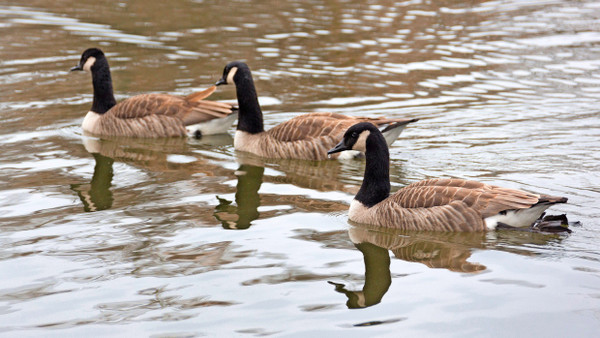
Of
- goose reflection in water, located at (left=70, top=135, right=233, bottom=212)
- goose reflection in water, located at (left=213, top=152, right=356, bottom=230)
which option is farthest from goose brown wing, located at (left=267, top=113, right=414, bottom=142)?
goose reflection in water, located at (left=70, top=135, right=233, bottom=212)

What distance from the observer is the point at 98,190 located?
1225 centimetres

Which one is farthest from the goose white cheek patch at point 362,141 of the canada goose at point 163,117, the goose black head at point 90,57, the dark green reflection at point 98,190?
the goose black head at point 90,57

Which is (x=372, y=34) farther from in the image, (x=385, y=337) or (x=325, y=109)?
(x=385, y=337)

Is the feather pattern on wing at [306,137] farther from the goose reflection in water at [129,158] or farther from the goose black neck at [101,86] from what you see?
the goose black neck at [101,86]

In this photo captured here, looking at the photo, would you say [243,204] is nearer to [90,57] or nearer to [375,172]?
[375,172]

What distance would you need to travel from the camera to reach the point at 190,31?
24.7m

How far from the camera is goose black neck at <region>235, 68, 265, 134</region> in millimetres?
14531

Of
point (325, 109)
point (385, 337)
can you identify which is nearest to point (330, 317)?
point (385, 337)

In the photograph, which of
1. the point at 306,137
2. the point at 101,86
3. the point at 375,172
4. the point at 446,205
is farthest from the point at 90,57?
the point at 446,205

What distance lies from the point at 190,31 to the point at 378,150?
15.4 metres

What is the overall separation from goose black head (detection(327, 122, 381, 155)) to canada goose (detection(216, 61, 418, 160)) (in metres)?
2.07

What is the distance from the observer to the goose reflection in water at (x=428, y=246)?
29.0ft

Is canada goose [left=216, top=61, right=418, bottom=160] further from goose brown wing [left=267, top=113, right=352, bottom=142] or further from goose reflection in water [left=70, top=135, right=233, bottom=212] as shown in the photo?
goose reflection in water [left=70, top=135, right=233, bottom=212]

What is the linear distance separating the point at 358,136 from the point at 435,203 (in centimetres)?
151
